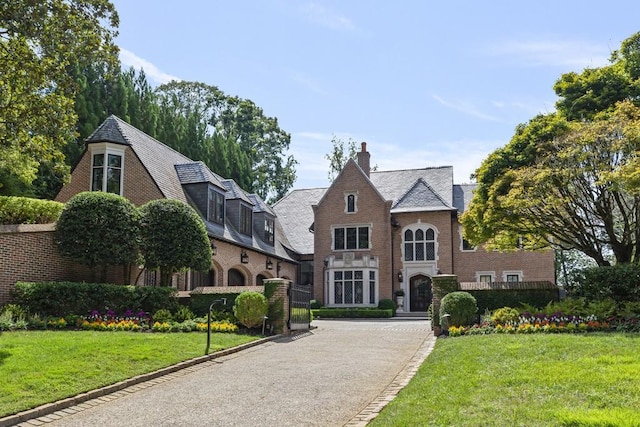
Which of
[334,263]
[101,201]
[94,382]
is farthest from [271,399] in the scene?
[334,263]

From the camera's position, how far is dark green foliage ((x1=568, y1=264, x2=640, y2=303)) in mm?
14758

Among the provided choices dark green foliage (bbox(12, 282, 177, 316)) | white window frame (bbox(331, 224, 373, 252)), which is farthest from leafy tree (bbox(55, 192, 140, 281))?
white window frame (bbox(331, 224, 373, 252))

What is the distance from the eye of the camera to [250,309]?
16.1m

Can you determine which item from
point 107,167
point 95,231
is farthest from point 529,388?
point 107,167

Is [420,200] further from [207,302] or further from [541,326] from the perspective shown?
[541,326]

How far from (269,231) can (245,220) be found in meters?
3.43

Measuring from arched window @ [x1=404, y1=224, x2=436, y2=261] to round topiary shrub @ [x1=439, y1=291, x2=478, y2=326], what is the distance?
1824 cm

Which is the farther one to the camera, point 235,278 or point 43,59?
point 235,278

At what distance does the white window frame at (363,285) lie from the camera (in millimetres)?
32781

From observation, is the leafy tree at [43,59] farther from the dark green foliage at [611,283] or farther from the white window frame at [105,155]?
the dark green foliage at [611,283]

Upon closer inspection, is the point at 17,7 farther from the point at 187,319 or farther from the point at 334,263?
the point at 334,263

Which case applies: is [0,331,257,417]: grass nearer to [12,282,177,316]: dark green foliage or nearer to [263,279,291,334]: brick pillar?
[12,282,177,316]: dark green foliage

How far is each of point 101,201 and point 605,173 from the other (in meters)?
14.2

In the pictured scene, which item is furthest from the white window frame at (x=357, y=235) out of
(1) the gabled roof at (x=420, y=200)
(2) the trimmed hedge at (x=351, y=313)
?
(2) the trimmed hedge at (x=351, y=313)
